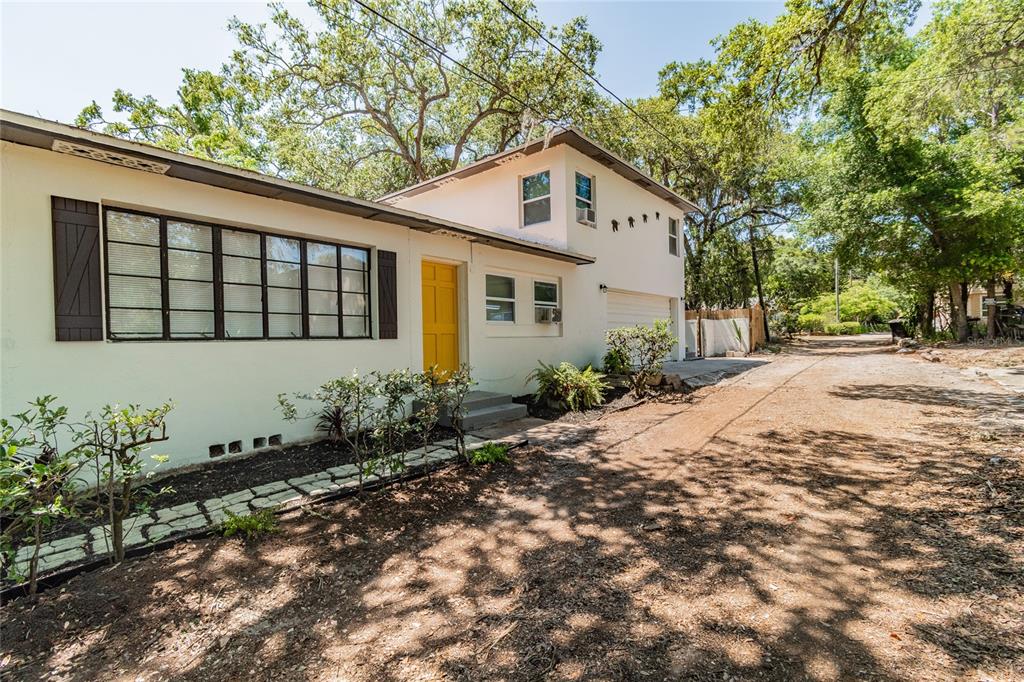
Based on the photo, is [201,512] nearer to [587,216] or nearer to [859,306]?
[587,216]

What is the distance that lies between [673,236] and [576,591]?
13.4m

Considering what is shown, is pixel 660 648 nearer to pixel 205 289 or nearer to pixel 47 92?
pixel 205 289

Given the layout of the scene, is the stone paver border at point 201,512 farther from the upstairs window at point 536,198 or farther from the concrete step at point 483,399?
the upstairs window at point 536,198

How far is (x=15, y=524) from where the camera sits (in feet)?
7.91

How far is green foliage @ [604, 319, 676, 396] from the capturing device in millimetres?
8539

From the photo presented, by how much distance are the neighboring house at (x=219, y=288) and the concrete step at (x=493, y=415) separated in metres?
0.88

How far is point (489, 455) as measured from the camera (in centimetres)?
496

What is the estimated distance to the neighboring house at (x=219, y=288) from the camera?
3.81 meters

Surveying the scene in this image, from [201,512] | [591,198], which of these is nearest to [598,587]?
[201,512]

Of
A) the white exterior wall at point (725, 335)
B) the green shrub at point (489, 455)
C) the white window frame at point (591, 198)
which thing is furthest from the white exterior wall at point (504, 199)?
the white exterior wall at point (725, 335)

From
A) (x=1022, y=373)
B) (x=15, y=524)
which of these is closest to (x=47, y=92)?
(x=15, y=524)

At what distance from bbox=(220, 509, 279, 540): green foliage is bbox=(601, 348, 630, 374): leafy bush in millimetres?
7371

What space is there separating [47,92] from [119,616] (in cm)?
626

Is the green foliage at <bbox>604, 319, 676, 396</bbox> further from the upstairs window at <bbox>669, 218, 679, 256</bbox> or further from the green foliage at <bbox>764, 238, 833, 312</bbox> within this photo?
the green foliage at <bbox>764, 238, 833, 312</bbox>
